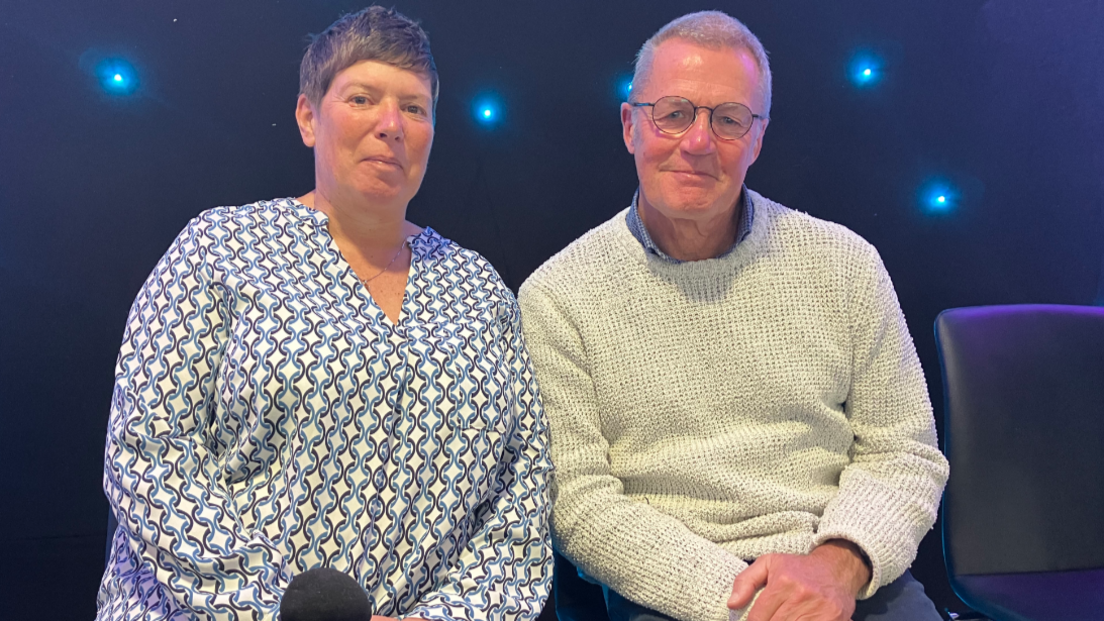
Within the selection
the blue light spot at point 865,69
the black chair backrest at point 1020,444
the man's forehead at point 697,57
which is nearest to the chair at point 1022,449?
the black chair backrest at point 1020,444

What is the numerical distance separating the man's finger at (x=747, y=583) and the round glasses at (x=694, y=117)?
794 mm

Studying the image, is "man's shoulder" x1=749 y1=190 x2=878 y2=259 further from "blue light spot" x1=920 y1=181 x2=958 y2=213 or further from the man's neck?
"blue light spot" x1=920 y1=181 x2=958 y2=213

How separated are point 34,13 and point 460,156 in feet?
3.18

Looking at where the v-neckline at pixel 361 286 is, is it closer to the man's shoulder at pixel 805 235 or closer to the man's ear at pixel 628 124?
the man's ear at pixel 628 124

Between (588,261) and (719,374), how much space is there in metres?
0.35

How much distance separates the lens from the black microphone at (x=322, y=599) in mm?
868

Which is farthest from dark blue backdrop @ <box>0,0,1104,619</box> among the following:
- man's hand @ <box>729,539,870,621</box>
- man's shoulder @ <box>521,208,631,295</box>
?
man's hand @ <box>729,539,870,621</box>

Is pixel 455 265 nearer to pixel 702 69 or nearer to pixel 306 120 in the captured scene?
pixel 306 120

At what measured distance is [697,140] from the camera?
1.53 metres

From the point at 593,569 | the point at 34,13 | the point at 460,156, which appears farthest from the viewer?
the point at 460,156

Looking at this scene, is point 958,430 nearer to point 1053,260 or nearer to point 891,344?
point 891,344

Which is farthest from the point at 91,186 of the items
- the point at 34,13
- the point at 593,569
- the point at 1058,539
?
the point at 1058,539

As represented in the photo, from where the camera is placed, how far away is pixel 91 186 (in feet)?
5.96

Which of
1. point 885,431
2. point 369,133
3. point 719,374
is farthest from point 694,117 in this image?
point 885,431
